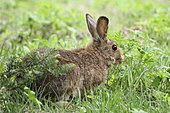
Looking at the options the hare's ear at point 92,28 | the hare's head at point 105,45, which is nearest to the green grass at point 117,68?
the hare's head at point 105,45

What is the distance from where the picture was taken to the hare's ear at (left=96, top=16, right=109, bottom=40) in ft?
20.7

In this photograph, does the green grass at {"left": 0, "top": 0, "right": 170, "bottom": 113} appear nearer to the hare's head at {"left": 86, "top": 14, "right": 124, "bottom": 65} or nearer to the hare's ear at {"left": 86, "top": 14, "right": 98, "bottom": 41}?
the hare's head at {"left": 86, "top": 14, "right": 124, "bottom": 65}

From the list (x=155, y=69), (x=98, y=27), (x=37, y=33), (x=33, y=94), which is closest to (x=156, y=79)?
(x=155, y=69)

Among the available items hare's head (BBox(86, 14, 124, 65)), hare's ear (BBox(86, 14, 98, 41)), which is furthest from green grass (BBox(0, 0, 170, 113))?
hare's ear (BBox(86, 14, 98, 41))

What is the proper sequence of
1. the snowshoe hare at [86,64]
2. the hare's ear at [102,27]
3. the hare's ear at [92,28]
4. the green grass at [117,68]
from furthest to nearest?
the hare's ear at [92,28]
the hare's ear at [102,27]
the snowshoe hare at [86,64]
the green grass at [117,68]

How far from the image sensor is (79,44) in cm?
780

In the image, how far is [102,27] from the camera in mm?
6355

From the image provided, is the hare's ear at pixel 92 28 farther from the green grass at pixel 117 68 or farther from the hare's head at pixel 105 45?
the green grass at pixel 117 68

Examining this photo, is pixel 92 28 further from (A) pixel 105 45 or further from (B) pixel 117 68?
(B) pixel 117 68

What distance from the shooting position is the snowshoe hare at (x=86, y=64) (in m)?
5.63

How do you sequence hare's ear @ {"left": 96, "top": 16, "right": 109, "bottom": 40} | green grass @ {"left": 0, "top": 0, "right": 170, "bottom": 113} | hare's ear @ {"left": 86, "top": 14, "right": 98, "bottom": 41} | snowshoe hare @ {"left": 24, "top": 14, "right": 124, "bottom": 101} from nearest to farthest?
green grass @ {"left": 0, "top": 0, "right": 170, "bottom": 113} < snowshoe hare @ {"left": 24, "top": 14, "right": 124, "bottom": 101} < hare's ear @ {"left": 96, "top": 16, "right": 109, "bottom": 40} < hare's ear @ {"left": 86, "top": 14, "right": 98, "bottom": 41}

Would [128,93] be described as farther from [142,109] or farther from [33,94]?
[33,94]

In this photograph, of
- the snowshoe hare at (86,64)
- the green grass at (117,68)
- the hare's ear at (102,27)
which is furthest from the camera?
the hare's ear at (102,27)

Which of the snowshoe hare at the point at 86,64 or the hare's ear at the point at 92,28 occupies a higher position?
the hare's ear at the point at 92,28
